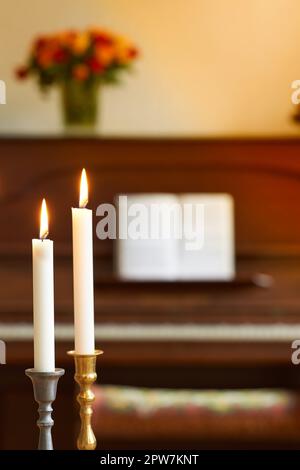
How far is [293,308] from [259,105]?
0.88 metres

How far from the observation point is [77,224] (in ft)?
2.63

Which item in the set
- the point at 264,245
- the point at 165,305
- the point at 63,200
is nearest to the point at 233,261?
the point at 264,245

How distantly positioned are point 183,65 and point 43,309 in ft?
9.48

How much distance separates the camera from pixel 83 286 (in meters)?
0.79

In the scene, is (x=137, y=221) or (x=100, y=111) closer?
(x=137, y=221)

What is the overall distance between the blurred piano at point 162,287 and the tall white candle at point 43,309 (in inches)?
77.2

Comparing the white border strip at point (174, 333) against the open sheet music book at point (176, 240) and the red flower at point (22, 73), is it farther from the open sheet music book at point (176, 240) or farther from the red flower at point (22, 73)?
the red flower at point (22, 73)

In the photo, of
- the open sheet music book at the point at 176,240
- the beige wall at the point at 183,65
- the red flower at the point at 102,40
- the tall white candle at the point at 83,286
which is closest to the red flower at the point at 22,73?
the beige wall at the point at 183,65

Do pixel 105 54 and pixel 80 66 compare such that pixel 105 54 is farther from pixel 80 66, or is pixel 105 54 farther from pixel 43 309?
pixel 43 309

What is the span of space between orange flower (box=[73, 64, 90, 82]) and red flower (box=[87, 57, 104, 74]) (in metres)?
0.02

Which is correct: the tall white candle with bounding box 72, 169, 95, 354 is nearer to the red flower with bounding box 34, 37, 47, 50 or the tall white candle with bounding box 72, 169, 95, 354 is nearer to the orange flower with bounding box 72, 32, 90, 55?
the orange flower with bounding box 72, 32, 90, 55

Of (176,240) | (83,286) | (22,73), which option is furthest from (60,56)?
(83,286)
